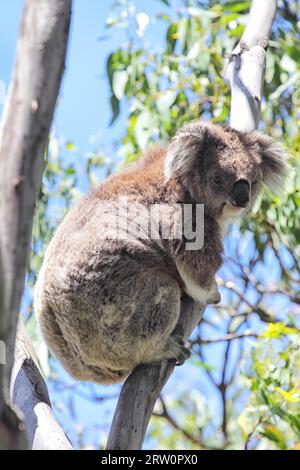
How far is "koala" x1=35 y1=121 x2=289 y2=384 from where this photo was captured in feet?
9.98

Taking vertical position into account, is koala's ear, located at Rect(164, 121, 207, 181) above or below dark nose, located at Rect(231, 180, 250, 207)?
above

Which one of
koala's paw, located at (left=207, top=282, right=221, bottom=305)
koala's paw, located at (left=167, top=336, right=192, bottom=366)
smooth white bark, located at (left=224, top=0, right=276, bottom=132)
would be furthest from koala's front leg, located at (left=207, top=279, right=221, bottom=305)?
smooth white bark, located at (left=224, top=0, right=276, bottom=132)

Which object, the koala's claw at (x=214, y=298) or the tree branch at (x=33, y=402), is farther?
the koala's claw at (x=214, y=298)

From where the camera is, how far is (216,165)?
3590 mm

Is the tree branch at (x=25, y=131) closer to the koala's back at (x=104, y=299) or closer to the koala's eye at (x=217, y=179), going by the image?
the koala's back at (x=104, y=299)

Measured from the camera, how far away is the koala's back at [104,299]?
3.03 meters

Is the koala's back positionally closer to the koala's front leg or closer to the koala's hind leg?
the koala's hind leg

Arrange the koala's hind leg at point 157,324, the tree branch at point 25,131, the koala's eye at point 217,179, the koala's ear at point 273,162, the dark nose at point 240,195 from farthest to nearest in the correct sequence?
the koala's ear at point 273,162 → the koala's eye at point 217,179 → the dark nose at point 240,195 → the koala's hind leg at point 157,324 → the tree branch at point 25,131

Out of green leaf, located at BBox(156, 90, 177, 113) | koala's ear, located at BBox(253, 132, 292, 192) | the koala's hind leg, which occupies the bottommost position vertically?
the koala's hind leg

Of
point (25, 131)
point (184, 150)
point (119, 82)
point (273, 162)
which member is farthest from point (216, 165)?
point (25, 131)

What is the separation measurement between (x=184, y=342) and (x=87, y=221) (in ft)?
2.17

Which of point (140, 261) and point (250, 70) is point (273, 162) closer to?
point (250, 70)

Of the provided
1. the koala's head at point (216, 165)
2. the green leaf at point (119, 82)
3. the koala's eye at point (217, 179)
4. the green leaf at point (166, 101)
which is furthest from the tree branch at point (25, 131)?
the green leaf at point (166, 101)

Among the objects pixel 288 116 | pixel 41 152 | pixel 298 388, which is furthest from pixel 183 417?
pixel 41 152
